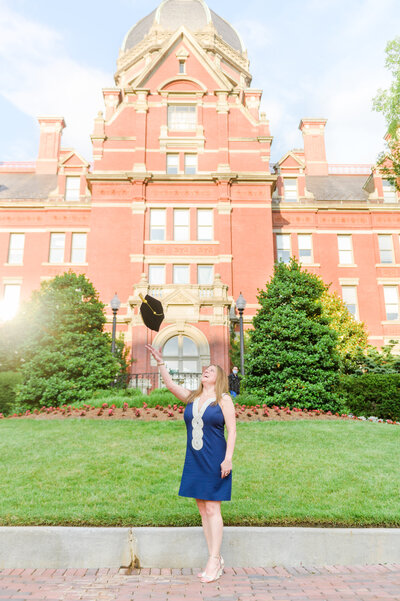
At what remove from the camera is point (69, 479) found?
6.44m

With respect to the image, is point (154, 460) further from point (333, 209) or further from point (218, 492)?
point (333, 209)

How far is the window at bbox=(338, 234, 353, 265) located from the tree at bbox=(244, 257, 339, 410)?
14844mm

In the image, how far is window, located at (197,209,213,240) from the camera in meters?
25.6

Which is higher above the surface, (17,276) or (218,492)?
(17,276)

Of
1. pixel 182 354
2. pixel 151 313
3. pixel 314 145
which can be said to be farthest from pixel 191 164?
pixel 151 313

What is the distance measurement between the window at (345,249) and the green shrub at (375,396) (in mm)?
Result: 16102

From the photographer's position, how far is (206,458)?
4.27m

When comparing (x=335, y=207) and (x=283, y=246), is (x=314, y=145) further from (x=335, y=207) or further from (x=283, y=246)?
(x=283, y=246)

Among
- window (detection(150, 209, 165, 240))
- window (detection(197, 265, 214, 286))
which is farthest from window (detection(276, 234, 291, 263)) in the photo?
window (detection(150, 209, 165, 240))

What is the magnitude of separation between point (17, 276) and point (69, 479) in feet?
81.9

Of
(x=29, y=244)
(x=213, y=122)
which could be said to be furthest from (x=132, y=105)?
(x=29, y=244)

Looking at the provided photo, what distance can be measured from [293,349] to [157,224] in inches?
553

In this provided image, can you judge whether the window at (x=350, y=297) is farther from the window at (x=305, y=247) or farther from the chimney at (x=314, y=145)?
the chimney at (x=314, y=145)

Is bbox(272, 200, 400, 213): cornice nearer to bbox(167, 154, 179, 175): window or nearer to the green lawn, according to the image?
bbox(167, 154, 179, 175): window
